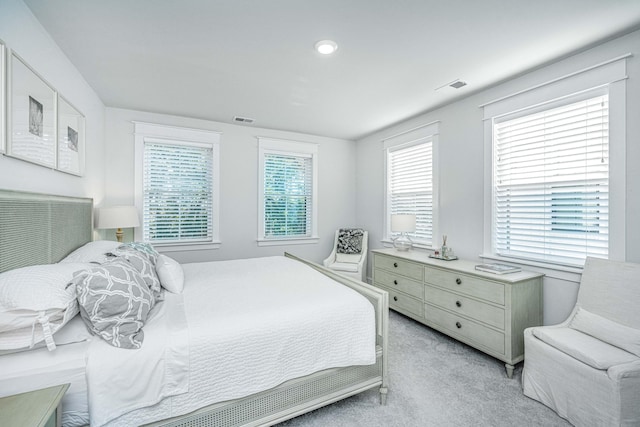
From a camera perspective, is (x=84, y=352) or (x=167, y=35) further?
(x=167, y=35)

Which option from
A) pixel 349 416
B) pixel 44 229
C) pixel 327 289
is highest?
pixel 44 229

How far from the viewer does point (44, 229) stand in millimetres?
1817

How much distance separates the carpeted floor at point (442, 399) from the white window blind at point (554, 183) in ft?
3.69

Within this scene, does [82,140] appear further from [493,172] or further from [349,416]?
[493,172]

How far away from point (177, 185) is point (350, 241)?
2722 mm

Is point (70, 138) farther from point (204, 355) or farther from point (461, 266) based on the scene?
point (461, 266)

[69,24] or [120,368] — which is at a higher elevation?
[69,24]

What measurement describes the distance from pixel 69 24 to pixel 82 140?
1038 mm

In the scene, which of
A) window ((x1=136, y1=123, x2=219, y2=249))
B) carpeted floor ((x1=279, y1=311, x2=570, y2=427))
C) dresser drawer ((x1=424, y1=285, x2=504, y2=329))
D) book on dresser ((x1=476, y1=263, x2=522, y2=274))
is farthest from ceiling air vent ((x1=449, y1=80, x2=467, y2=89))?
window ((x1=136, y1=123, x2=219, y2=249))

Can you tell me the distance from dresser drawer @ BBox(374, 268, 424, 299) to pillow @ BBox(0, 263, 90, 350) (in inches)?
115

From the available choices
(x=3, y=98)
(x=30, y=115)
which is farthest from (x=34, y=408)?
(x=30, y=115)

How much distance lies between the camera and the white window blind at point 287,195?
14.5 feet

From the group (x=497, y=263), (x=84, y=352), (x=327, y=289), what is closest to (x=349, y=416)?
(x=327, y=289)

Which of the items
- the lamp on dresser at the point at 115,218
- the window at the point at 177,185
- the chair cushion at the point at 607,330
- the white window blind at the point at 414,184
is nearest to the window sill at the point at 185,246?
the window at the point at 177,185
